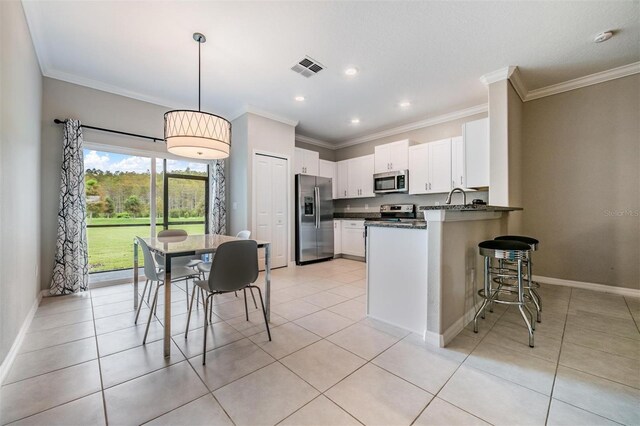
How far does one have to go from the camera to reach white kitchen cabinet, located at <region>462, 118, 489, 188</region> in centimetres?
342

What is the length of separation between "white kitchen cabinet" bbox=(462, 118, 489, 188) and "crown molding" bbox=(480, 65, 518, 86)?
482 millimetres

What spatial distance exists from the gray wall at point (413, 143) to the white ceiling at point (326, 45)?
2.70ft

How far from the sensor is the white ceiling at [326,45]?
2.28 m

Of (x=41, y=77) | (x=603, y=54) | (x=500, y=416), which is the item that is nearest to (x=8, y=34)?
(x=41, y=77)

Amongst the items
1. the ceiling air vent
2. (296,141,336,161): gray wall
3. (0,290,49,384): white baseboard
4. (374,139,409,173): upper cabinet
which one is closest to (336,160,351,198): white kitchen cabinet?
(296,141,336,161): gray wall

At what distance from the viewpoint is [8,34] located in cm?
187

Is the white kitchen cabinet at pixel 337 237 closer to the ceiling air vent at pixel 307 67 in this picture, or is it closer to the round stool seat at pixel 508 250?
the ceiling air vent at pixel 307 67

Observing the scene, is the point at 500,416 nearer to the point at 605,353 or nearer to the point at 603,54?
the point at 605,353

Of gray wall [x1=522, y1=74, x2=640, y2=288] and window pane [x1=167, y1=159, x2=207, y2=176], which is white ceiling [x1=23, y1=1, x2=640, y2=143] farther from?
window pane [x1=167, y1=159, x2=207, y2=176]

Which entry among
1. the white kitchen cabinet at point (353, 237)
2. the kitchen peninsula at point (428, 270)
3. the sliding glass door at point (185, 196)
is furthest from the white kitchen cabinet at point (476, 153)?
the sliding glass door at point (185, 196)

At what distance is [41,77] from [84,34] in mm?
1231

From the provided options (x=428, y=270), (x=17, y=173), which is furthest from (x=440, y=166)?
(x=17, y=173)

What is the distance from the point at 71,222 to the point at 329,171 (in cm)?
465

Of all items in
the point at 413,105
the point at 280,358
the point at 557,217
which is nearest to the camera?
the point at 280,358
